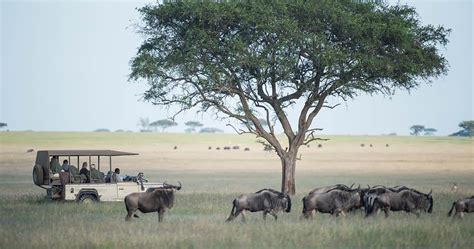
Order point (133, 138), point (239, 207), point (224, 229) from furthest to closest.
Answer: point (133, 138) < point (239, 207) < point (224, 229)

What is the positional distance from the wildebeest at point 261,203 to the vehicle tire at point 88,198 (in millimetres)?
7395

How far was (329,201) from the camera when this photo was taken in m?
30.0

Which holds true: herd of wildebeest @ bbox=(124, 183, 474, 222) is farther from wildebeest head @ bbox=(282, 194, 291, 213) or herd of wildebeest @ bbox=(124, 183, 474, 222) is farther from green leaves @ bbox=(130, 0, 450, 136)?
green leaves @ bbox=(130, 0, 450, 136)

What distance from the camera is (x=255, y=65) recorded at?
42562mm

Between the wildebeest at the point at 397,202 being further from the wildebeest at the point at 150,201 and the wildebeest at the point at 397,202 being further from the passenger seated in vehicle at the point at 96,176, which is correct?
the passenger seated in vehicle at the point at 96,176

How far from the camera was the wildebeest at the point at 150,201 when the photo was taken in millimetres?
29203

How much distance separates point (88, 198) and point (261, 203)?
8.46 metres

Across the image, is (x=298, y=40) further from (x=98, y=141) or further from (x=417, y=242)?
(x=98, y=141)

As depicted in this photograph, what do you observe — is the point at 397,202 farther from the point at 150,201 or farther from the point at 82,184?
the point at 82,184

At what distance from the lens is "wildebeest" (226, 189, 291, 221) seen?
29328 mm

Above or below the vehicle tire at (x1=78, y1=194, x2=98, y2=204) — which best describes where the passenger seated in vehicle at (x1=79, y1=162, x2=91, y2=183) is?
above

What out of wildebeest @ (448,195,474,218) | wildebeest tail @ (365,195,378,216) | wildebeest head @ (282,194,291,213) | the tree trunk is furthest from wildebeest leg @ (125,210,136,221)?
the tree trunk

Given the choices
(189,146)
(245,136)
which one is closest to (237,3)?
(189,146)

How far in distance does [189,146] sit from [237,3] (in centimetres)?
9268
